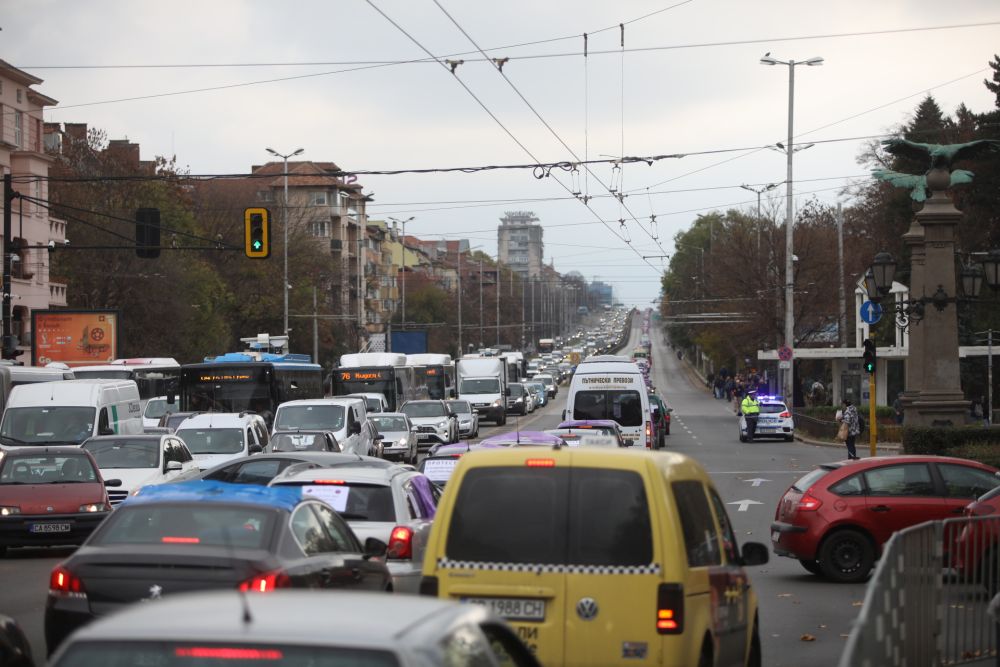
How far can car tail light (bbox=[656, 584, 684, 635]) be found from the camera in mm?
7621

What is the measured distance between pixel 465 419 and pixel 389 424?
14.2m

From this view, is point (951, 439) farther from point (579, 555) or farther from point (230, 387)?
point (579, 555)

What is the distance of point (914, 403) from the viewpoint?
31297mm

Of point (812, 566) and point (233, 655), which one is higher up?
point (233, 655)

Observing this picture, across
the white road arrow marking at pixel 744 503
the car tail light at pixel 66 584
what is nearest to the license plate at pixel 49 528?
the car tail light at pixel 66 584

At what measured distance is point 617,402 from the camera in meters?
34.6

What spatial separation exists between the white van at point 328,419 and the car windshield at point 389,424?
16.0 ft

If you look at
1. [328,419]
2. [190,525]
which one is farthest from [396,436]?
[190,525]

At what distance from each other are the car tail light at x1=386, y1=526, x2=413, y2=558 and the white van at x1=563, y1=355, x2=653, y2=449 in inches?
865

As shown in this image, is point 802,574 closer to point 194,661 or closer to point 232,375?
point 194,661

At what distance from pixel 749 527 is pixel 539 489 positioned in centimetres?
1614

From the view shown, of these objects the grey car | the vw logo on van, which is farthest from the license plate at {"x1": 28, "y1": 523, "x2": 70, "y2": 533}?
the grey car

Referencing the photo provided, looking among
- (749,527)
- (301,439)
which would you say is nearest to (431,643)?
(749,527)

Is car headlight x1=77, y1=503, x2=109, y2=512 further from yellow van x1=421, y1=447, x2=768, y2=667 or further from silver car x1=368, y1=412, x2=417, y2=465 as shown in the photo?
silver car x1=368, y1=412, x2=417, y2=465
